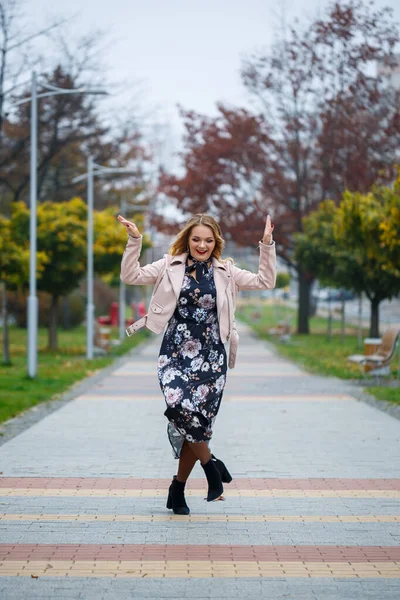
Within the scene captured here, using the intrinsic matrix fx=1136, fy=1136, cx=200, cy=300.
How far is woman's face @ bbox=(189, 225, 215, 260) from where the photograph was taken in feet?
23.6

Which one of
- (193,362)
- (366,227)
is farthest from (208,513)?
Answer: (366,227)

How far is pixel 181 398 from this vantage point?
706 centimetres

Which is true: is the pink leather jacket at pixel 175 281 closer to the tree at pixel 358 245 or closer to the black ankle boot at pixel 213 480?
the black ankle boot at pixel 213 480

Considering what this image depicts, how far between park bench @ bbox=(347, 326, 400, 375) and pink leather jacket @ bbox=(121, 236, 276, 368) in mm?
12327

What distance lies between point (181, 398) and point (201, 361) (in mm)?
264

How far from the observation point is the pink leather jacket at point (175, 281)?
706 centimetres

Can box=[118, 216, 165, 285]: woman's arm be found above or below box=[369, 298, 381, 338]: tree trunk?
above

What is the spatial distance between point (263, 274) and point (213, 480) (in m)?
1.38

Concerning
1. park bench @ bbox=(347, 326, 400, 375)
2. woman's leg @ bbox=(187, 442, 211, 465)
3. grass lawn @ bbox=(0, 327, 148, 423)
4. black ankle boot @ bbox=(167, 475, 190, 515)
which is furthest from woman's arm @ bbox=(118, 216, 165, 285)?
park bench @ bbox=(347, 326, 400, 375)

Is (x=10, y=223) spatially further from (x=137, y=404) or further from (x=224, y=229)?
(x=224, y=229)

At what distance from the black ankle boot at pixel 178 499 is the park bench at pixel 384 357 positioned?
1225 cm

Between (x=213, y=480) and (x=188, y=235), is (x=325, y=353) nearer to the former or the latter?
(x=213, y=480)

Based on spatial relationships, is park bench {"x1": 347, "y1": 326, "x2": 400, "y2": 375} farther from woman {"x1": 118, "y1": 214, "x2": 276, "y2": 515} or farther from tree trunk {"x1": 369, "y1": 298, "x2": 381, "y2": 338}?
woman {"x1": 118, "y1": 214, "x2": 276, "y2": 515}

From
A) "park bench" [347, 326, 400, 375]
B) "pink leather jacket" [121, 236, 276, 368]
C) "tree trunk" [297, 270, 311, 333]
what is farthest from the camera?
"tree trunk" [297, 270, 311, 333]
